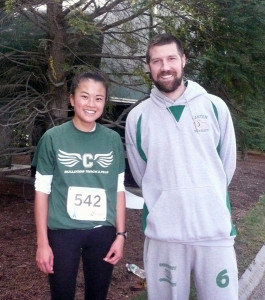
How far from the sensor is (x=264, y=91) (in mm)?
6258

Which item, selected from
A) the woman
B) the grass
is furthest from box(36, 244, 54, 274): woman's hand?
the grass

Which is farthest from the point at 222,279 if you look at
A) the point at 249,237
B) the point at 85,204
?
the point at 249,237

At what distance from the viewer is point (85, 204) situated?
3.59m

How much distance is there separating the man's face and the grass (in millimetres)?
2305

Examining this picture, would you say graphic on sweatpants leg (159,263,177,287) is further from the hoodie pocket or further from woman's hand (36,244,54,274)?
woman's hand (36,244,54,274)

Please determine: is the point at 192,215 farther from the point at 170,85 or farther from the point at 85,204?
the point at 170,85

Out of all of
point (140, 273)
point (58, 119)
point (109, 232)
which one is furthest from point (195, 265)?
point (58, 119)

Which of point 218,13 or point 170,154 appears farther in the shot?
point 218,13

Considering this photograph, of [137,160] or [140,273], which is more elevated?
[137,160]

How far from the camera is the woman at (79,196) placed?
3588 millimetres

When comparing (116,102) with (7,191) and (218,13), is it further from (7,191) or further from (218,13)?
(7,191)

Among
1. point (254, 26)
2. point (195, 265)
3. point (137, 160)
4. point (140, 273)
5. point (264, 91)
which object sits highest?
point (254, 26)

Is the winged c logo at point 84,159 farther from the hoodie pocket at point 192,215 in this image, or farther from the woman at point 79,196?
the hoodie pocket at point 192,215

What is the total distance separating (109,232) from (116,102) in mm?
3552
